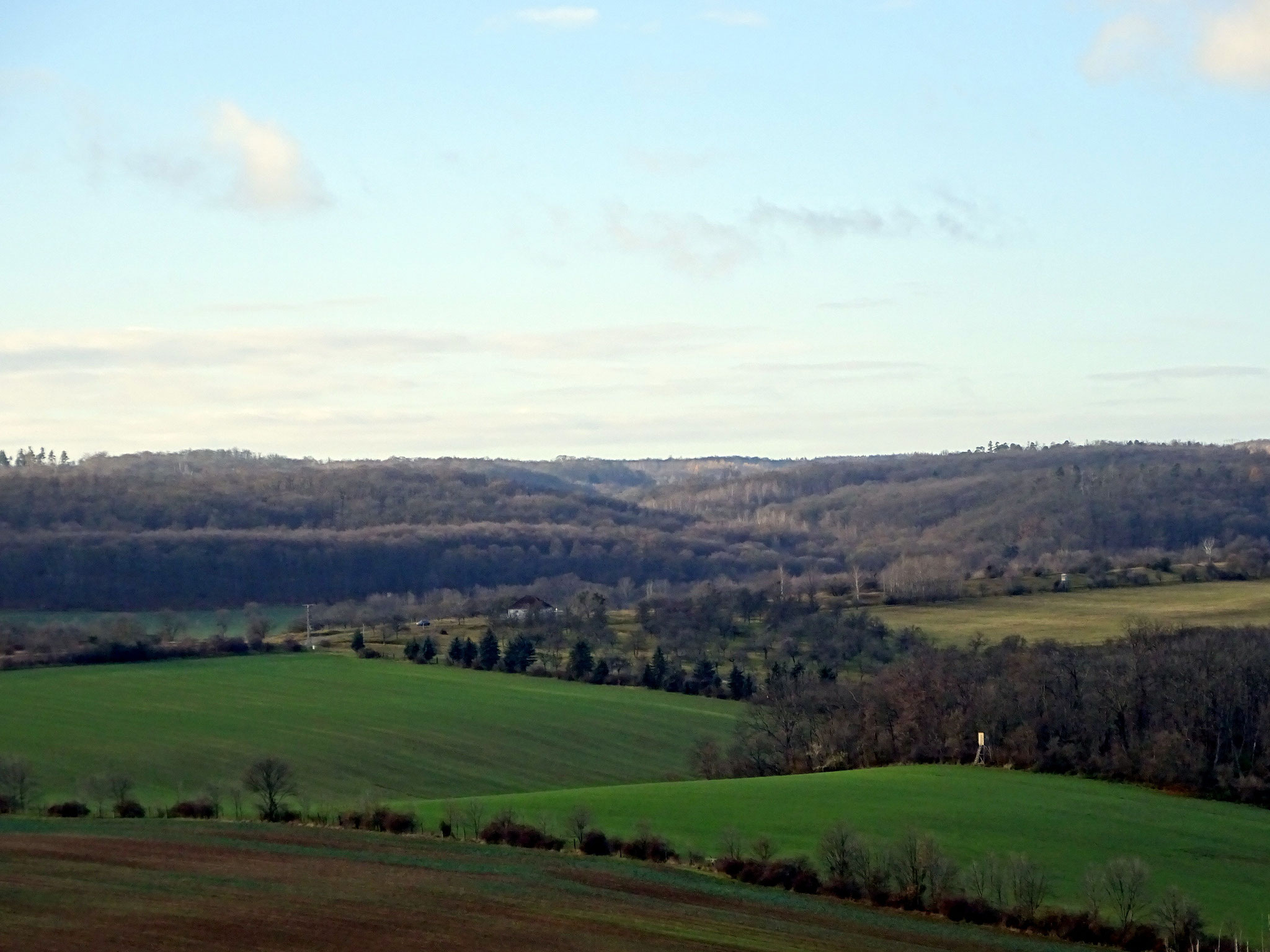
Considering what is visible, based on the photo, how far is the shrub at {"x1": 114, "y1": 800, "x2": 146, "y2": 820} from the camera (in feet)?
147

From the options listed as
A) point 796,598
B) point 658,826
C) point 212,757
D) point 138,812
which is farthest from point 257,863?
point 796,598

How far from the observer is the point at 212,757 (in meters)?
61.0

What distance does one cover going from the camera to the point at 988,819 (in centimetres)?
4834

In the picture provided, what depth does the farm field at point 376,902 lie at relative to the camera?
2925 cm

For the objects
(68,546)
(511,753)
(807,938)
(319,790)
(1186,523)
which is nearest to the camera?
(807,938)

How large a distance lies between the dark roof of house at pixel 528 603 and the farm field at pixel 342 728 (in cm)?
2921

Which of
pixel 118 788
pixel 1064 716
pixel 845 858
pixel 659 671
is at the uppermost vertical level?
pixel 1064 716

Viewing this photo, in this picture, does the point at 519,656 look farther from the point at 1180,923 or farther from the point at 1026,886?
the point at 1180,923

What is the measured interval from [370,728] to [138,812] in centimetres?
2508

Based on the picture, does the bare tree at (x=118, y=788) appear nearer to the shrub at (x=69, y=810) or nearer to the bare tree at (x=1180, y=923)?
the shrub at (x=69, y=810)

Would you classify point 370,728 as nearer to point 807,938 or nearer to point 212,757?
point 212,757

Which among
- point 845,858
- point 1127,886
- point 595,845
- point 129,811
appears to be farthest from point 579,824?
point 1127,886

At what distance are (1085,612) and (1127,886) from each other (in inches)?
2771

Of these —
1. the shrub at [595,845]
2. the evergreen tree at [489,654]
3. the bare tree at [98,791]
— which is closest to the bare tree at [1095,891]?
the shrub at [595,845]
